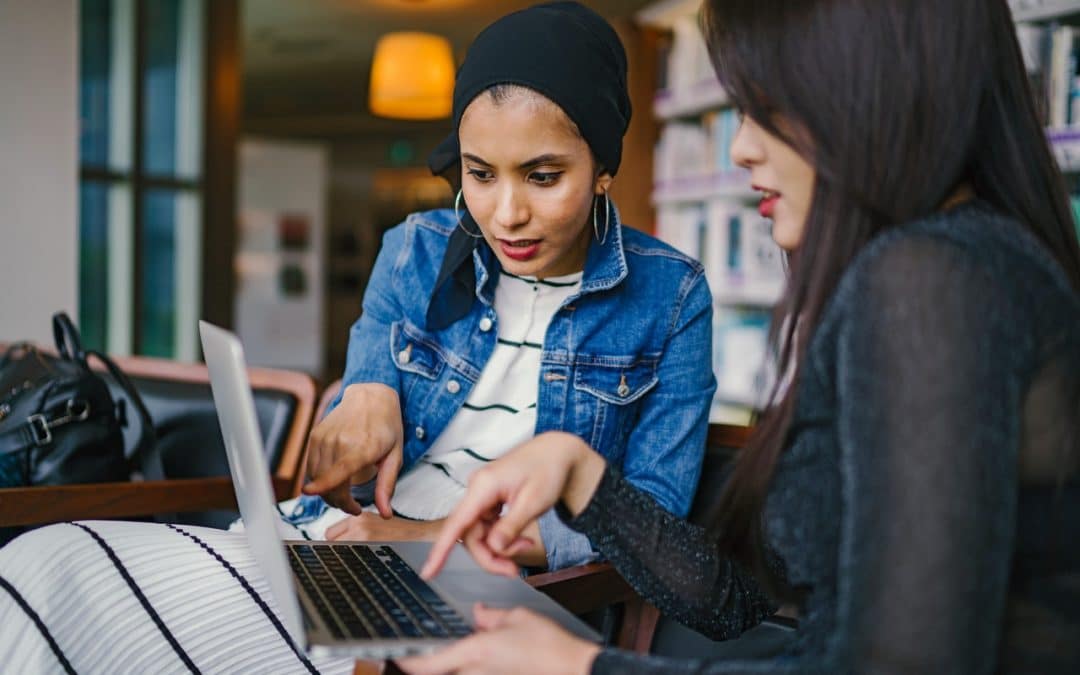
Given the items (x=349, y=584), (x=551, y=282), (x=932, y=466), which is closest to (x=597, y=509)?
(x=349, y=584)

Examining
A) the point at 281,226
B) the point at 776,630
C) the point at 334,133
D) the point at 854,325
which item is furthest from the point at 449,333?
the point at 334,133

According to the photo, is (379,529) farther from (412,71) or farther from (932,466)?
(412,71)

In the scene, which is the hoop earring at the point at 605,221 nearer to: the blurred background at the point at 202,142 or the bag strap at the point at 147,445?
the blurred background at the point at 202,142

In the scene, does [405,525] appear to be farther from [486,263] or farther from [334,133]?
[334,133]

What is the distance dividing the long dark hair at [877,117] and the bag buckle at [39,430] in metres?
1.30

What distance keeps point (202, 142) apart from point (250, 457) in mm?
4794

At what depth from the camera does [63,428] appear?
1646mm

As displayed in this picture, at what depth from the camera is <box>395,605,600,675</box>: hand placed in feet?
2.36

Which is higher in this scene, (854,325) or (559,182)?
(559,182)

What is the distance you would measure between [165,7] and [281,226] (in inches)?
229

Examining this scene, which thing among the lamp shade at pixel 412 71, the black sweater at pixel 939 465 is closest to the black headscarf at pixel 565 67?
the black sweater at pixel 939 465

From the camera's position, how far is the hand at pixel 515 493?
79 cm

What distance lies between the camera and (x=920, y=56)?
2.38 ft

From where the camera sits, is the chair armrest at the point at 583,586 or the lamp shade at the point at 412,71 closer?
the chair armrest at the point at 583,586
